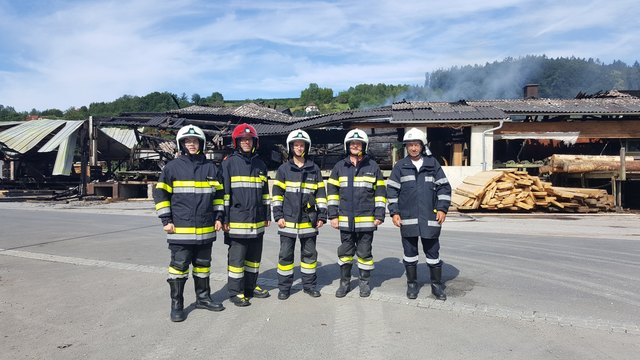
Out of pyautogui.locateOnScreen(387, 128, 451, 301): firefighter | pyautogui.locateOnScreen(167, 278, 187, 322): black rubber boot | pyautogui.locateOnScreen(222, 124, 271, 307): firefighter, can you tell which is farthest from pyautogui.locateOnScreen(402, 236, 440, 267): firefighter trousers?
pyautogui.locateOnScreen(167, 278, 187, 322): black rubber boot

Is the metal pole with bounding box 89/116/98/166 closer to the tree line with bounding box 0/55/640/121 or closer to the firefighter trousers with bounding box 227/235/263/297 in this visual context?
the firefighter trousers with bounding box 227/235/263/297

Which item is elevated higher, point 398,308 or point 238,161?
point 238,161

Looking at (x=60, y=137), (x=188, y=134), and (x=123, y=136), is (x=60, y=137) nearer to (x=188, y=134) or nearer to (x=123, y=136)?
(x=123, y=136)

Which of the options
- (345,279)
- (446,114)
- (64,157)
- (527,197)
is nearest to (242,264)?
(345,279)

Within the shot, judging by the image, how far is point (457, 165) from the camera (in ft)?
57.1

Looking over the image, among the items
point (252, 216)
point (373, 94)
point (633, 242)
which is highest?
point (373, 94)

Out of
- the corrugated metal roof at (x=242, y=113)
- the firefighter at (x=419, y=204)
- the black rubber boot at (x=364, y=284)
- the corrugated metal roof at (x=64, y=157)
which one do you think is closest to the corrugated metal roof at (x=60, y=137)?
the corrugated metal roof at (x=64, y=157)

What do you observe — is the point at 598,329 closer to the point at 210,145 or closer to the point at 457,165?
the point at 457,165

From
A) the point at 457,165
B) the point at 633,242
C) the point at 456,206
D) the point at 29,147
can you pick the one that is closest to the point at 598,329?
the point at 633,242

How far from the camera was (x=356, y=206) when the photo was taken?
4.81 meters

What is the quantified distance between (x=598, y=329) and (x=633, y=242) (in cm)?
608

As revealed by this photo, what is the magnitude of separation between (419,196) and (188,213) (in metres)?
Result: 2.53

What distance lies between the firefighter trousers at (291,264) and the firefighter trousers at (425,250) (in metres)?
1.08

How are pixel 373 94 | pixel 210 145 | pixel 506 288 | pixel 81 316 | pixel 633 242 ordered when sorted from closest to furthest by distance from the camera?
1. pixel 81 316
2. pixel 506 288
3. pixel 633 242
4. pixel 210 145
5. pixel 373 94
